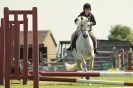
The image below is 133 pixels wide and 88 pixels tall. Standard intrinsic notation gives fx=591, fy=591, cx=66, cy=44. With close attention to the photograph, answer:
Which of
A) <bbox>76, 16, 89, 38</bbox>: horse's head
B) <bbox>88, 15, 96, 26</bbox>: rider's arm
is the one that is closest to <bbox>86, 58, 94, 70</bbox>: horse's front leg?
<bbox>76, 16, 89, 38</bbox>: horse's head

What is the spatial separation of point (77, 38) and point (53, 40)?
270 feet

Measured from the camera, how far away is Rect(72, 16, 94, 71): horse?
18.5 metres

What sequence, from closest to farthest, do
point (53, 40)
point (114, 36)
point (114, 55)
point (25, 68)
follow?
1. point (25, 68)
2. point (114, 55)
3. point (53, 40)
4. point (114, 36)

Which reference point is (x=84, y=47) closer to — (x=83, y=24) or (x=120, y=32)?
(x=83, y=24)

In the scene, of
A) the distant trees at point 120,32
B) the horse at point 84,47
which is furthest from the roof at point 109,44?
the distant trees at point 120,32

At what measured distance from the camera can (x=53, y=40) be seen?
102m

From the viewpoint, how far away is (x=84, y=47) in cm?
1922

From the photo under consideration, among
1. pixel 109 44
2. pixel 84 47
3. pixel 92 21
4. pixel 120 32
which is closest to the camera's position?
pixel 92 21

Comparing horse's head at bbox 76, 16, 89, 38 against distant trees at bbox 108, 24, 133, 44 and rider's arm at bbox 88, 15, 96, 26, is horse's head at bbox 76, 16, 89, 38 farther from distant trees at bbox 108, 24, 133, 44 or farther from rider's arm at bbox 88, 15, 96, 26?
distant trees at bbox 108, 24, 133, 44

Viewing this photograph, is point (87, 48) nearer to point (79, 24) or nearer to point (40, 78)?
point (79, 24)

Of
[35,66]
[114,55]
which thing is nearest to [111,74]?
[35,66]

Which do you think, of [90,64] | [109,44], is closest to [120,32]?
[109,44]

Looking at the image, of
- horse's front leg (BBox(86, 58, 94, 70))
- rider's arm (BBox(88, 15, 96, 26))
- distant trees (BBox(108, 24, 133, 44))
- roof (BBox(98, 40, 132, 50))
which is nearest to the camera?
rider's arm (BBox(88, 15, 96, 26))

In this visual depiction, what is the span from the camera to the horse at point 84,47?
18.5 m
